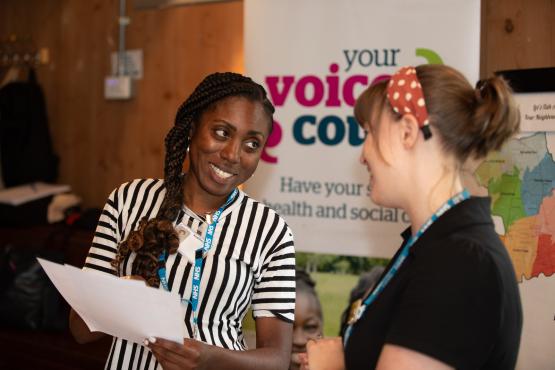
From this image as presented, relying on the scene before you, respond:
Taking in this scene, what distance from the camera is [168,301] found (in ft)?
4.07

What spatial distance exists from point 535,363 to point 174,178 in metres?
1.60

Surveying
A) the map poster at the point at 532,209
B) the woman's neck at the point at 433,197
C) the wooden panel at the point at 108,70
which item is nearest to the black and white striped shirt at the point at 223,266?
the woman's neck at the point at 433,197

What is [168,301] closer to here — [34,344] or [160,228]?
[160,228]

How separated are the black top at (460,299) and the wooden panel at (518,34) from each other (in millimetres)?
2248

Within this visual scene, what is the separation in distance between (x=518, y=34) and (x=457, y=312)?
97.2 inches

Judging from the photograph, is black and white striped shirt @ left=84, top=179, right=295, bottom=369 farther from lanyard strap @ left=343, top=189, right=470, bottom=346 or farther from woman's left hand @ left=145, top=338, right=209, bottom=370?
lanyard strap @ left=343, top=189, right=470, bottom=346

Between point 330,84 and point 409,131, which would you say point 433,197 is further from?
point 330,84

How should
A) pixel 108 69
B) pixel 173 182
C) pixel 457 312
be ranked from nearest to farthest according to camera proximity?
pixel 457 312
pixel 173 182
pixel 108 69

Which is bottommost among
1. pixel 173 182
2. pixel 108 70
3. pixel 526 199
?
pixel 526 199

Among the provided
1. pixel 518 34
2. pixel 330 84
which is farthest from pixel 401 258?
pixel 518 34

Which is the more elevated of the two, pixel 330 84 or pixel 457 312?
pixel 330 84

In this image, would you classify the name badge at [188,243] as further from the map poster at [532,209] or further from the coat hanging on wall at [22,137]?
the coat hanging on wall at [22,137]

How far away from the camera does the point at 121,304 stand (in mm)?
1339

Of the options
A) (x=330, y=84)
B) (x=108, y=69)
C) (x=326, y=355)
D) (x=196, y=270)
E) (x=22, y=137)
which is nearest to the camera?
(x=326, y=355)
